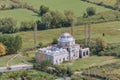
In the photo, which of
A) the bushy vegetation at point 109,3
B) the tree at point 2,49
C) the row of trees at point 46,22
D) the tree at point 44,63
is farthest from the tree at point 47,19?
the tree at point 44,63

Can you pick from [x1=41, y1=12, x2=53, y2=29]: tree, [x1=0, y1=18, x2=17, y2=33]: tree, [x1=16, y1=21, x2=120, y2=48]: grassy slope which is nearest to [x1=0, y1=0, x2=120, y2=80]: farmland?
[x1=16, y1=21, x2=120, y2=48]: grassy slope

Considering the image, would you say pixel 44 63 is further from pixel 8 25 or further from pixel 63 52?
pixel 8 25

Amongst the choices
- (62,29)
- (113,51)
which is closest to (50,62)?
(113,51)

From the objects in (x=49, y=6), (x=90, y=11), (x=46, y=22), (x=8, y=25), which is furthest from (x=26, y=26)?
(x=49, y=6)

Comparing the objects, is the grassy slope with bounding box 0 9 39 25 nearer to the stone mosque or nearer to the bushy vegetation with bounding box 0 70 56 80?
the stone mosque

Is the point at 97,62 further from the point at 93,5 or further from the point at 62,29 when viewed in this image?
the point at 93,5
